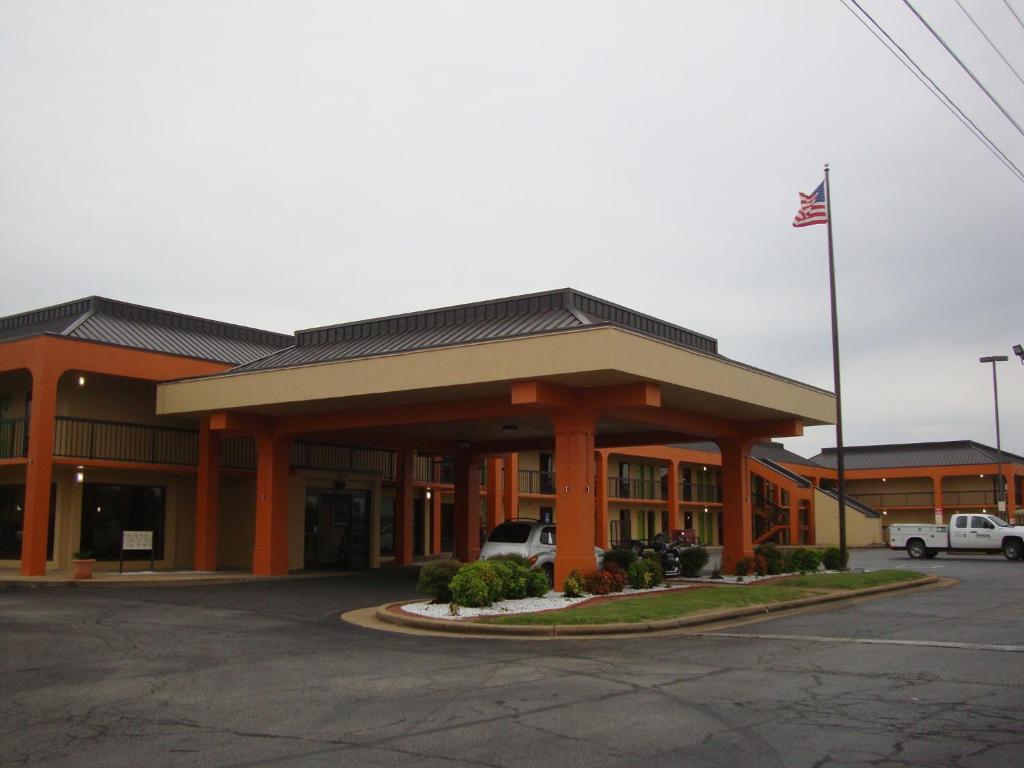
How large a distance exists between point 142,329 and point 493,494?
14793 mm

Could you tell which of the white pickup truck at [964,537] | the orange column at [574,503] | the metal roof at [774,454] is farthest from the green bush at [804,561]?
the metal roof at [774,454]

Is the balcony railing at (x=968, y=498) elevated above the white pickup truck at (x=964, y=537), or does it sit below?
above

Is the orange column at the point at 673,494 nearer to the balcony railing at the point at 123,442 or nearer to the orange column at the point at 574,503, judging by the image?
the balcony railing at the point at 123,442

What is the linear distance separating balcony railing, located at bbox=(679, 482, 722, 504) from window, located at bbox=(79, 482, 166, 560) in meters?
31.2

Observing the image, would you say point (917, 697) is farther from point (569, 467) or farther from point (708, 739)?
point (569, 467)

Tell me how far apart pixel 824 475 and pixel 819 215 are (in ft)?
145

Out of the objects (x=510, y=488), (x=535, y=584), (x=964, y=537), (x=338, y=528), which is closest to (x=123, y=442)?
(x=338, y=528)

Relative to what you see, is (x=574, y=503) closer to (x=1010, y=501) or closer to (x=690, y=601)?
(x=690, y=601)

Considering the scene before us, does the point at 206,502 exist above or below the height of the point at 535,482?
below

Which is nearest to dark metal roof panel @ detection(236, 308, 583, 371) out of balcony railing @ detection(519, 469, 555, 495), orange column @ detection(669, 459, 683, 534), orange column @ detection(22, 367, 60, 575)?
orange column @ detection(22, 367, 60, 575)

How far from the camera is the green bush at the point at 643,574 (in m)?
22.2

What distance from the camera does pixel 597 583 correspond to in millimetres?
20766

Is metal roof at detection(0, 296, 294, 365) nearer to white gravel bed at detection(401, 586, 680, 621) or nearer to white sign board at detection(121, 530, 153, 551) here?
white sign board at detection(121, 530, 153, 551)

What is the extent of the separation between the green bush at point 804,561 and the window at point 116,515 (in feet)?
59.9
